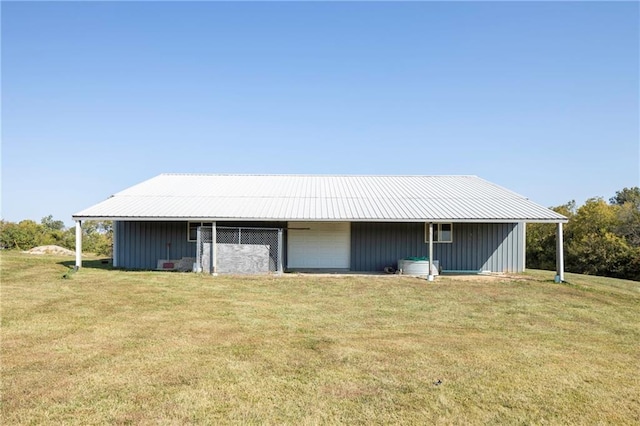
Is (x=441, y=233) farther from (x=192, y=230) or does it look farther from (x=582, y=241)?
(x=582, y=241)

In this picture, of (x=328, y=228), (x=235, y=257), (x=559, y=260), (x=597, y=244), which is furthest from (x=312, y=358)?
(x=597, y=244)

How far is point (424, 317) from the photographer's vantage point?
972cm

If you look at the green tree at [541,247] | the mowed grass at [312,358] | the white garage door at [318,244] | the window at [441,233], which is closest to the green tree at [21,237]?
the mowed grass at [312,358]

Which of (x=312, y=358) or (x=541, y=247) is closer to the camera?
(x=312, y=358)

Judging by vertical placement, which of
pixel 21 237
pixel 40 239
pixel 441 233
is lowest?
pixel 40 239

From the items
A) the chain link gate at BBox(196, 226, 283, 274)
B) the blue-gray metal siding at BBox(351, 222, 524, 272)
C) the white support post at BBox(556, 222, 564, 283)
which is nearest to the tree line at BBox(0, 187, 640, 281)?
the blue-gray metal siding at BBox(351, 222, 524, 272)

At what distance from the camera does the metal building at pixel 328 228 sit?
1641 centimetres

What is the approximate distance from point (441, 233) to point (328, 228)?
452 centimetres

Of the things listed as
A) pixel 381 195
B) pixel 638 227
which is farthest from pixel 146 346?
pixel 638 227

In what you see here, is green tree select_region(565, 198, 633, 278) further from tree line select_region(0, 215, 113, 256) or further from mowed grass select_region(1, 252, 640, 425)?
tree line select_region(0, 215, 113, 256)

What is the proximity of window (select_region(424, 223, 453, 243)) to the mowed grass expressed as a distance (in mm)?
5678

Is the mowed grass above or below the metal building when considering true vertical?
below

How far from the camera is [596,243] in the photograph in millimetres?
30250

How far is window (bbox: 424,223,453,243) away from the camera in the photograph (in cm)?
1790
